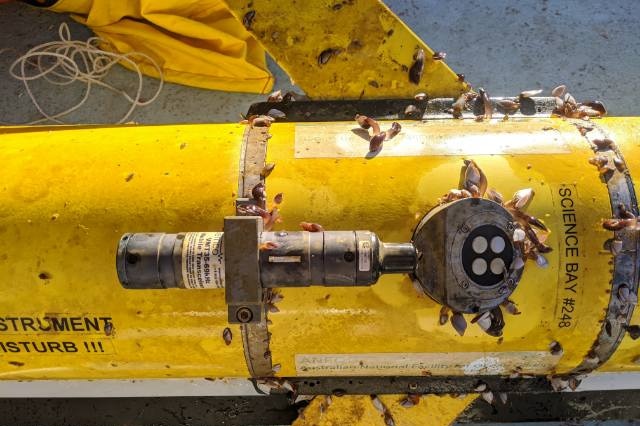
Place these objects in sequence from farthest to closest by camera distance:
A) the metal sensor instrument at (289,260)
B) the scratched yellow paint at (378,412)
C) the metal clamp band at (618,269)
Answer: the scratched yellow paint at (378,412) → the metal clamp band at (618,269) → the metal sensor instrument at (289,260)

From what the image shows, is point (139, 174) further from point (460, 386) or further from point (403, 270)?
point (460, 386)

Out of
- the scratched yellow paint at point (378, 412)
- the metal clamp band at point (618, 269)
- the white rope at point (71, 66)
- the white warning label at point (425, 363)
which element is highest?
the white rope at point (71, 66)

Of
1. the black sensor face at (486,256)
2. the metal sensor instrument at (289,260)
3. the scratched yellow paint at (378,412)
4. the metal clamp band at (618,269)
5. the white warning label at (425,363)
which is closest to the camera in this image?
the metal sensor instrument at (289,260)

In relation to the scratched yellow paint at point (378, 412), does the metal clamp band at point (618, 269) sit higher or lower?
higher

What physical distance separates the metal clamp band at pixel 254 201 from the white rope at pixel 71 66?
1472mm

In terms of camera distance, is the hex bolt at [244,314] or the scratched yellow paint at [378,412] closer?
the hex bolt at [244,314]

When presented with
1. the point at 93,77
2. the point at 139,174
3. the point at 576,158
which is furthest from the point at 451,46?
the point at 139,174

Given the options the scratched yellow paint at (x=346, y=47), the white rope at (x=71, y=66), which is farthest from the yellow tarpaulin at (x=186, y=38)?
the scratched yellow paint at (x=346, y=47)

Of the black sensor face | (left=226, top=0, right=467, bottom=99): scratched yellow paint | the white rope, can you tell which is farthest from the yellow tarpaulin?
the black sensor face

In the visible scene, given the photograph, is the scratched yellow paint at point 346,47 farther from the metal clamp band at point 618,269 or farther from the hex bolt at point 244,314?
the hex bolt at point 244,314

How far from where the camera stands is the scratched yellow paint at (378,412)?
1803 millimetres

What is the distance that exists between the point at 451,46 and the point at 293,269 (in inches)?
90.2

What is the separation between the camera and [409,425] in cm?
181

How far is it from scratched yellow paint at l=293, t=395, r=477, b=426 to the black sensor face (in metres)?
0.59
